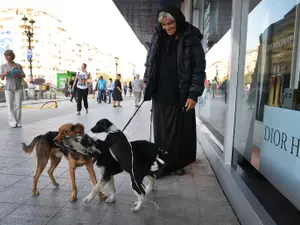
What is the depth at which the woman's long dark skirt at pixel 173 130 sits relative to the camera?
11.7 ft

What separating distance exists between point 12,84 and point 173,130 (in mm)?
5549

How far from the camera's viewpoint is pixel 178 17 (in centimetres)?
311

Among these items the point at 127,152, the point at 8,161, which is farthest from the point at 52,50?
the point at 127,152

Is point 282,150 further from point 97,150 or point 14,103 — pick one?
point 14,103

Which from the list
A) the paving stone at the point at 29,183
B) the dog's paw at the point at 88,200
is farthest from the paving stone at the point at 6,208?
the dog's paw at the point at 88,200

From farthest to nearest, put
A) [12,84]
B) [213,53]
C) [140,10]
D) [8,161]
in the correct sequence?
[140,10] < [12,84] < [213,53] < [8,161]

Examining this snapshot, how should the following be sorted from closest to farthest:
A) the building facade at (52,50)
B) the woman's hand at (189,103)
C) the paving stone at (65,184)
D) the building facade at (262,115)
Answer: the building facade at (262,115), the woman's hand at (189,103), the paving stone at (65,184), the building facade at (52,50)

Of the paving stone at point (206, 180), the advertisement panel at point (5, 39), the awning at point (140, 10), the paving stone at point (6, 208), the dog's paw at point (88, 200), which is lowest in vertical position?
the paving stone at point (6, 208)

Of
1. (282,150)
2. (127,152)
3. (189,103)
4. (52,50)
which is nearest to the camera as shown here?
(282,150)

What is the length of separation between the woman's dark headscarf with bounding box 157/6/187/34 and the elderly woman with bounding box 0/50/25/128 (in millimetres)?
5589

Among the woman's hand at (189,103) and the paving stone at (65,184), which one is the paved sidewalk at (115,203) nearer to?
the paving stone at (65,184)

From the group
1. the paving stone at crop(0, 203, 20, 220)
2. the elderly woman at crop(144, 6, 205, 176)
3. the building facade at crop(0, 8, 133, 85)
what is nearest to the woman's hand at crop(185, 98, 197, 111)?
the elderly woman at crop(144, 6, 205, 176)

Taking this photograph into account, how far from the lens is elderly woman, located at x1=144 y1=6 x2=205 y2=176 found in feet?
10.4

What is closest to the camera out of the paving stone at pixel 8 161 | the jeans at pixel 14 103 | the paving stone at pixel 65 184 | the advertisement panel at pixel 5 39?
the paving stone at pixel 65 184
